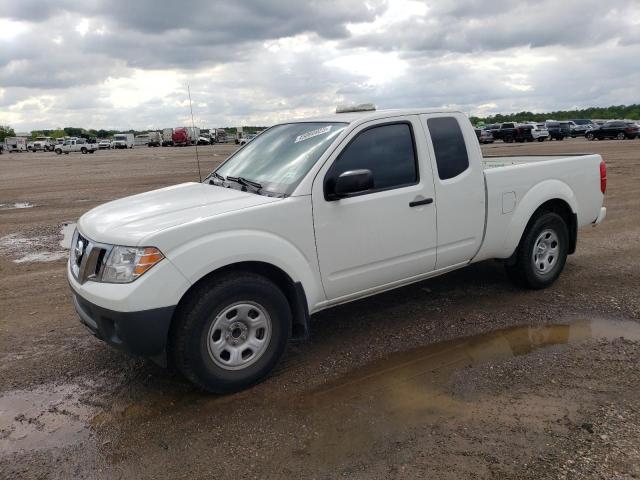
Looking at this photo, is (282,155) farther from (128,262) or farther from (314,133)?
(128,262)

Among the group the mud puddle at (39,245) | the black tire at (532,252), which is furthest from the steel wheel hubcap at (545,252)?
the mud puddle at (39,245)

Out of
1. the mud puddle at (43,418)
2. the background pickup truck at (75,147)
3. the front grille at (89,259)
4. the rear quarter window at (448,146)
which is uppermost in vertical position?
the background pickup truck at (75,147)

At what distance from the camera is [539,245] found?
217 inches

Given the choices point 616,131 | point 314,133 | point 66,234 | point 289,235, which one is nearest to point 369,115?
point 314,133

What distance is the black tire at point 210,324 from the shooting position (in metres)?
3.45

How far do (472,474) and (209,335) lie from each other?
179 centimetres

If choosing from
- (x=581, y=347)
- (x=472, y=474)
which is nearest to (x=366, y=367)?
(x=472, y=474)

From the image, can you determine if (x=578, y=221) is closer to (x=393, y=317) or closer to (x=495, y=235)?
(x=495, y=235)

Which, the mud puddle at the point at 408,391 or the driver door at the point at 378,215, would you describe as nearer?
the mud puddle at the point at 408,391

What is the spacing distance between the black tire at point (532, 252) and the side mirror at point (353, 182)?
2313 millimetres

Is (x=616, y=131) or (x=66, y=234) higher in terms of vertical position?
(x=616, y=131)

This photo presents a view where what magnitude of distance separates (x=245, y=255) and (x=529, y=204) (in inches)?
121

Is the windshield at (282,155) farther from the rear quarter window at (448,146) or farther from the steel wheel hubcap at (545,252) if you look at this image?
the steel wheel hubcap at (545,252)

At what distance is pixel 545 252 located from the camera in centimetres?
558
